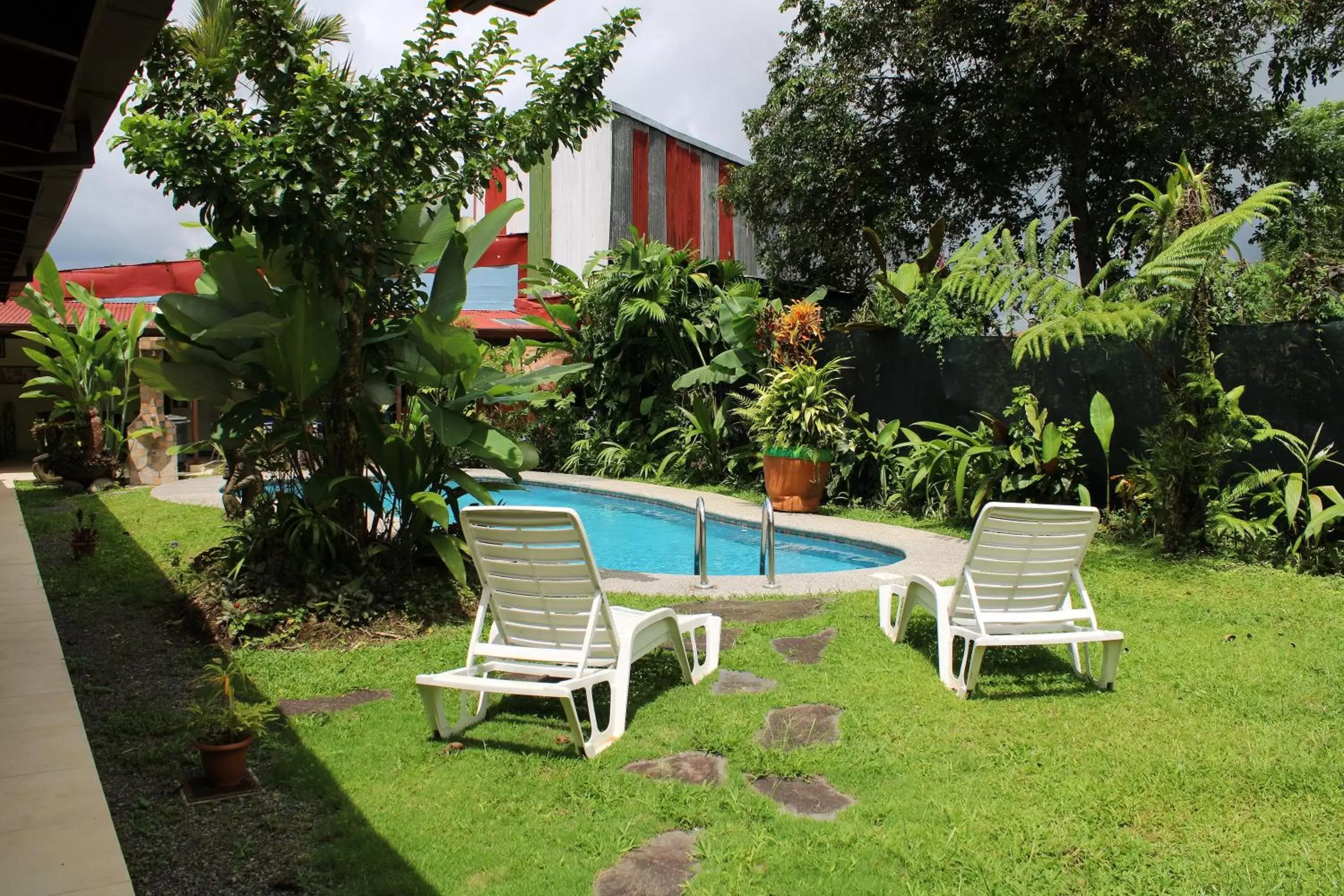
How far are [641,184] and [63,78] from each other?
1778 cm

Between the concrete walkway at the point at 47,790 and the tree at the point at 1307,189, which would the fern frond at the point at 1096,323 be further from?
the tree at the point at 1307,189

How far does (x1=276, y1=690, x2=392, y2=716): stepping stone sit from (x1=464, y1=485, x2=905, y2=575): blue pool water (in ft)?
14.1

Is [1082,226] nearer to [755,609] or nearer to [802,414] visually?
[802,414]

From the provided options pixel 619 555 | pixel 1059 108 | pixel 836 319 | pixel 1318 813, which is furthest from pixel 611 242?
pixel 1318 813

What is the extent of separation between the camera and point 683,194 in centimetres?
2195

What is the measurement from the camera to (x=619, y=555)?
1043 cm

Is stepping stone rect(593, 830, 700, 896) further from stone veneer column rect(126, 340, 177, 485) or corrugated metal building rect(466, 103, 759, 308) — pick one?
corrugated metal building rect(466, 103, 759, 308)

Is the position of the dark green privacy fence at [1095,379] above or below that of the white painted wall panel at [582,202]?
below

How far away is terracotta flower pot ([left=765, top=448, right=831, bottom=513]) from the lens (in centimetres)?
1115

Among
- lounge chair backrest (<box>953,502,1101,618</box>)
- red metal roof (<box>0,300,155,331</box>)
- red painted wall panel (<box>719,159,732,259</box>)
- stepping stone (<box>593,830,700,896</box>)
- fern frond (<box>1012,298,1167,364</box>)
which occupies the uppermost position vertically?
red painted wall panel (<box>719,159,732,259</box>)

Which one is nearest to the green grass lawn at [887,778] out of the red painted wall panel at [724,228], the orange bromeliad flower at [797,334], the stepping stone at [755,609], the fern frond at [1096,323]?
the stepping stone at [755,609]

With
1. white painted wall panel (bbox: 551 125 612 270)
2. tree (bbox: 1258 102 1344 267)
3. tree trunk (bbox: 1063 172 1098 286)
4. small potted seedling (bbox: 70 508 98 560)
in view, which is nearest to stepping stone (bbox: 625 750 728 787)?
small potted seedling (bbox: 70 508 98 560)

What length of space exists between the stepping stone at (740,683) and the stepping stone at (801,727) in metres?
0.31

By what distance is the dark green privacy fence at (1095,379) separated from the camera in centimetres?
757
